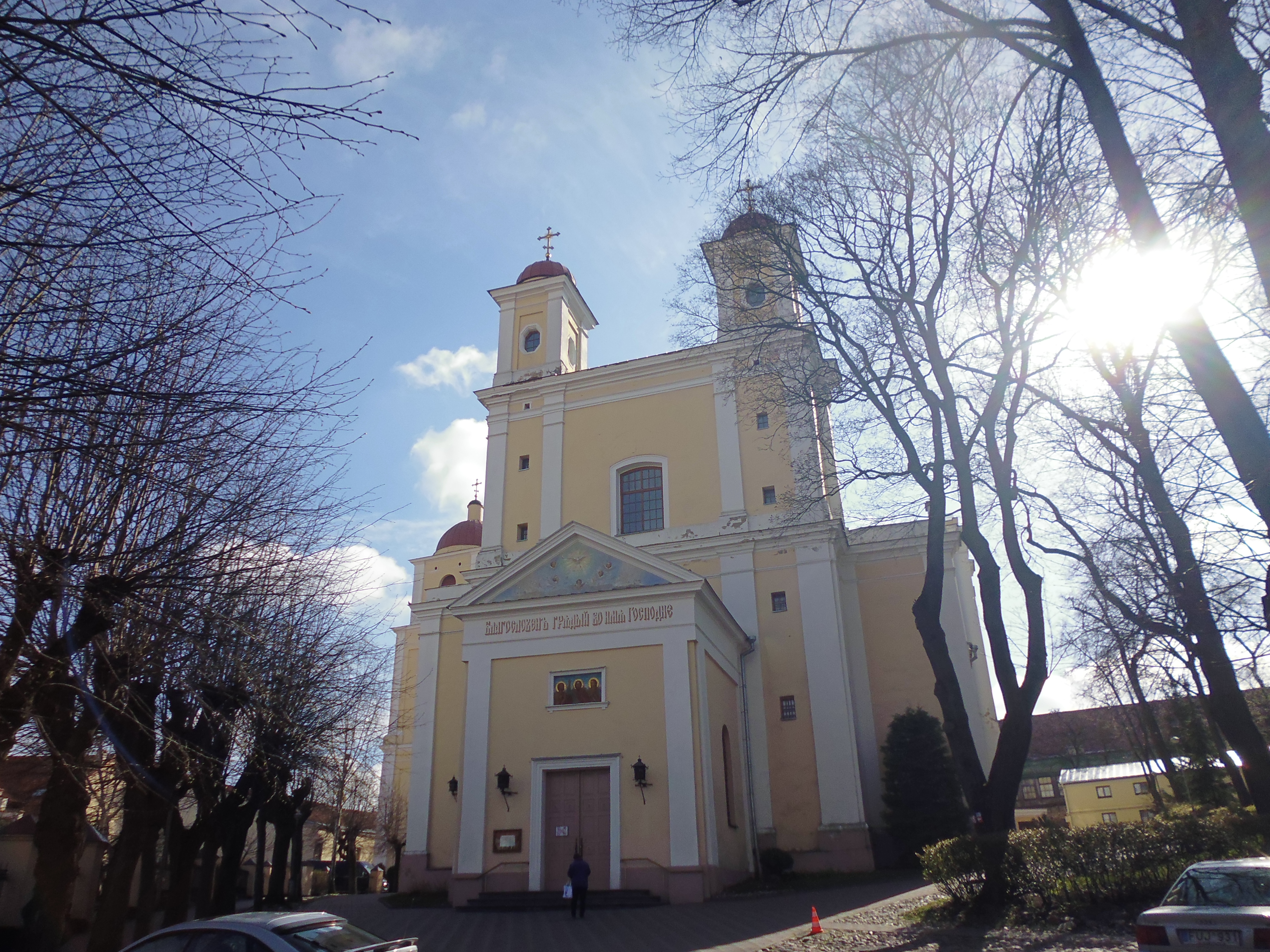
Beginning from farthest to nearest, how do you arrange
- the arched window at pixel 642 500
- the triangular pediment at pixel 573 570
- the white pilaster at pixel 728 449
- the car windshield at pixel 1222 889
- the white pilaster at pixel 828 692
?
the arched window at pixel 642 500, the white pilaster at pixel 728 449, the white pilaster at pixel 828 692, the triangular pediment at pixel 573 570, the car windshield at pixel 1222 889

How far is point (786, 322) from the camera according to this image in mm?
15742

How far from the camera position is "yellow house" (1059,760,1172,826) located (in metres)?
46.0

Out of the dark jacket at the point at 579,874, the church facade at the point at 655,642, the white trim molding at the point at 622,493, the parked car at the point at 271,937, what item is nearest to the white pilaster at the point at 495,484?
the church facade at the point at 655,642

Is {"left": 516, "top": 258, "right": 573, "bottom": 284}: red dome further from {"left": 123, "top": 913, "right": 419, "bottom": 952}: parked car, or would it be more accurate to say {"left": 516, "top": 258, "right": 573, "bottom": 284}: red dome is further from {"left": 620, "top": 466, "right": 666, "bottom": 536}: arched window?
{"left": 123, "top": 913, "right": 419, "bottom": 952}: parked car

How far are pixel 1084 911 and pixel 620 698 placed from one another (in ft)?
29.9

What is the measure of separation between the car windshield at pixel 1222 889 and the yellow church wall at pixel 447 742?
1599cm

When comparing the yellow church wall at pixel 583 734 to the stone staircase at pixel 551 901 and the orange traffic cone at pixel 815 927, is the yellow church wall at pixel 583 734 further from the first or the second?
Answer: the orange traffic cone at pixel 815 927

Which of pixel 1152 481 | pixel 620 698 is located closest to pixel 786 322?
pixel 1152 481

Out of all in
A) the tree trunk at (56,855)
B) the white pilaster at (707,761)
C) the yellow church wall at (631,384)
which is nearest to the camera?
the tree trunk at (56,855)

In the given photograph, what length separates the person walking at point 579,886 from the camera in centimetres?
1479

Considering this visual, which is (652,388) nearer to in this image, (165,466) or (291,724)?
(291,724)

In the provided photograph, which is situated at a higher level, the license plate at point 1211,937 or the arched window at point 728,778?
the arched window at point 728,778

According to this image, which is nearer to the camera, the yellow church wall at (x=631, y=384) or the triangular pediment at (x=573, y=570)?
the triangular pediment at (x=573, y=570)

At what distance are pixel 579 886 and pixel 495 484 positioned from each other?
567 inches
